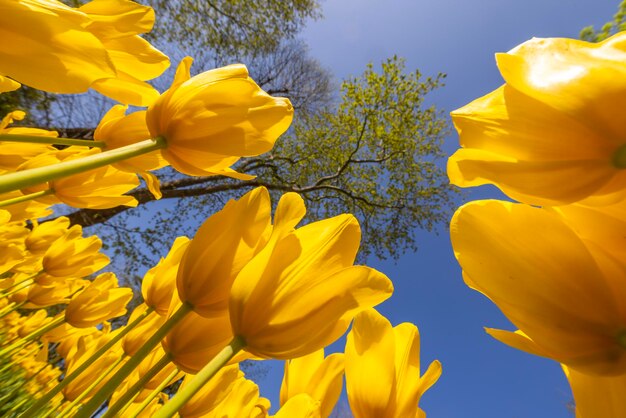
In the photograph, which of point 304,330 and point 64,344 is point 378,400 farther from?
point 64,344

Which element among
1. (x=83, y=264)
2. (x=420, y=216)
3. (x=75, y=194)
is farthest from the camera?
(x=420, y=216)

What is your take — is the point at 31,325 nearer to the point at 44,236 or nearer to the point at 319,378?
the point at 44,236

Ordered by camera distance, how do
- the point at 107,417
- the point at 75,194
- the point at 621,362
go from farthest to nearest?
the point at 75,194 → the point at 107,417 → the point at 621,362

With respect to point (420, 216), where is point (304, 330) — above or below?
above

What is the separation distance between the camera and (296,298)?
394mm

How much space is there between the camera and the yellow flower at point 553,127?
0.24m

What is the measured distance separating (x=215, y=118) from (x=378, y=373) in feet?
1.32

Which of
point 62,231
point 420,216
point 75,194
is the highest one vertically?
point 75,194

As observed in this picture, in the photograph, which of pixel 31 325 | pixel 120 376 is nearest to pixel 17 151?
pixel 120 376

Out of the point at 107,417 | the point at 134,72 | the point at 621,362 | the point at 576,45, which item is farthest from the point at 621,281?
the point at 134,72

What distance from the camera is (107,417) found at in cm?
38

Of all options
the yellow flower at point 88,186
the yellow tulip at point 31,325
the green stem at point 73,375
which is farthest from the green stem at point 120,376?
the yellow tulip at point 31,325

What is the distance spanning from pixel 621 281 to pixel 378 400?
0.35 metres

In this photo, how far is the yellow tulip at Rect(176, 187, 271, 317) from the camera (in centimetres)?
43
